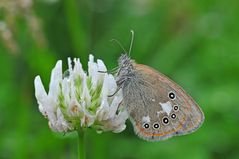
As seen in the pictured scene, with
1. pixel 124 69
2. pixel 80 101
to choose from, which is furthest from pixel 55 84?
pixel 124 69

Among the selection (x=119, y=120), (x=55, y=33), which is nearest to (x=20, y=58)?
(x=55, y=33)

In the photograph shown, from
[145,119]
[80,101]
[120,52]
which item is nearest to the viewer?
[80,101]

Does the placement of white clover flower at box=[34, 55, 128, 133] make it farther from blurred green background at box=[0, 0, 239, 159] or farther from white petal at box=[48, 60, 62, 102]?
blurred green background at box=[0, 0, 239, 159]

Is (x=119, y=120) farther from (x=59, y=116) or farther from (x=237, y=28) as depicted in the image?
(x=237, y=28)

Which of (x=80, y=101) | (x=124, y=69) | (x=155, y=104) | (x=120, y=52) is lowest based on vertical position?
(x=80, y=101)

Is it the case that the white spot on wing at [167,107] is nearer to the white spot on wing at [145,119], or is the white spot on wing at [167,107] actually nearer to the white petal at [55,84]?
the white spot on wing at [145,119]

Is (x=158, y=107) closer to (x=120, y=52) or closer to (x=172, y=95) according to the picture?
(x=172, y=95)

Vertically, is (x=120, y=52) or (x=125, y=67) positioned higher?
(x=120, y=52)
